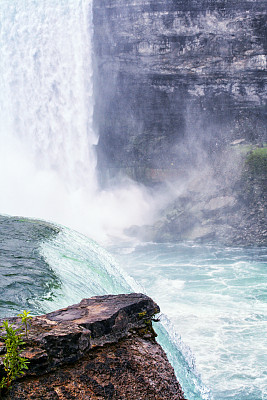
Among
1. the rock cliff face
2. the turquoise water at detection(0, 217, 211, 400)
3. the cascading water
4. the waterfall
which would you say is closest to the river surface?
the turquoise water at detection(0, 217, 211, 400)

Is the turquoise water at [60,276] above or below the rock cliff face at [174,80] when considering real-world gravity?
below

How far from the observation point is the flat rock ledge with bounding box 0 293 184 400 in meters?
2.73

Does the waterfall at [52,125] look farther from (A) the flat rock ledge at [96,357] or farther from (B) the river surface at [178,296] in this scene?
(A) the flat rock ledge at [96,357]

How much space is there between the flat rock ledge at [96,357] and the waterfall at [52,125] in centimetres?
1922

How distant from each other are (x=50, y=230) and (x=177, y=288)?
19.6 feet

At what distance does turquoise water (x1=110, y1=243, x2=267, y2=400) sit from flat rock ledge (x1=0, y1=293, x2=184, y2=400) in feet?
13.9

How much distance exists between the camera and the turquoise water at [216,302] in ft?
25.1

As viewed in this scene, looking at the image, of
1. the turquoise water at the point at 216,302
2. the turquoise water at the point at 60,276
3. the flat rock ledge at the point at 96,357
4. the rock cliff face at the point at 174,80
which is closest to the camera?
the flat rock ledge at the point at 96,357

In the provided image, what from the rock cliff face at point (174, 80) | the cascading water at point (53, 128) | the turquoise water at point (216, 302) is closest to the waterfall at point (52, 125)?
the cascading water at point (53, 128)

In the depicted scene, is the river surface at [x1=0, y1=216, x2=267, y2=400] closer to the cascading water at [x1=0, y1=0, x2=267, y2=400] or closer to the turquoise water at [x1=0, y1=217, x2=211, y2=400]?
the turquoise water at [x1=0, y1=217, x2=211, y2=400]

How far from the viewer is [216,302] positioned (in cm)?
1169

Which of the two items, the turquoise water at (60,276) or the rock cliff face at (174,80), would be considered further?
the rock cliff face at (174,80)

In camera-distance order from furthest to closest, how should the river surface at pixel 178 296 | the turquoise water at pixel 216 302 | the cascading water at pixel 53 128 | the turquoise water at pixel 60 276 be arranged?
the cascading water at pixel 53 128 → the turquoise water at pixel 216 302 → the river surface at pixel 178 296 → the turquoise water at pixel 60 276

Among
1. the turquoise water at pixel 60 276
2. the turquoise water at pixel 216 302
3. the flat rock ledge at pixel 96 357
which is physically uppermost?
the flat rock ledge at pixel 96 357
